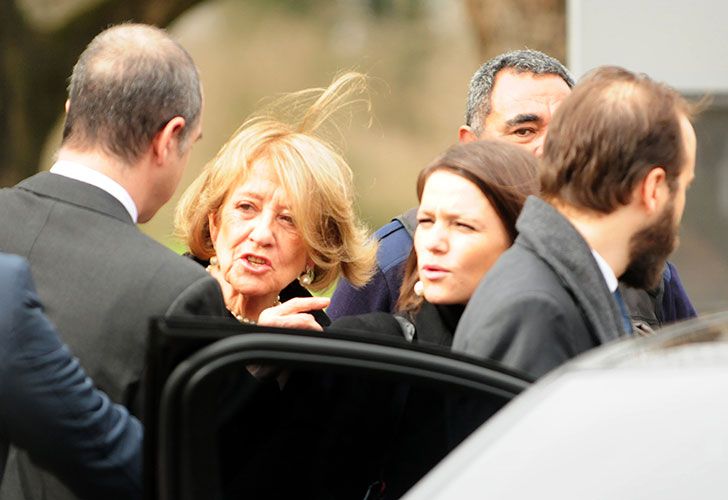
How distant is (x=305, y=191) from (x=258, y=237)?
17 centimetres

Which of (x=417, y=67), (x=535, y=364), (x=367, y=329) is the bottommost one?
(x=417, y=67)

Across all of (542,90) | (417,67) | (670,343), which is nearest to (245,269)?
(542,90)

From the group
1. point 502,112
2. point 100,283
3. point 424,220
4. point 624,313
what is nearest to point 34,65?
point 502,112

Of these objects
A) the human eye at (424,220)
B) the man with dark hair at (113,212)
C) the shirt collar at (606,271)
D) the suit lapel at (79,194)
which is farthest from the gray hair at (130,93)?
A: the shirt collar at (606,271)

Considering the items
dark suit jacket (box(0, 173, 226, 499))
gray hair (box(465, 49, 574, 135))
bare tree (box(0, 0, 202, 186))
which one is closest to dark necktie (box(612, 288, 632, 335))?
dark suit jacket (box(0, 173, 226, 499))

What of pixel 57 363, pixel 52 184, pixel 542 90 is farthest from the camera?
pixel 542 90

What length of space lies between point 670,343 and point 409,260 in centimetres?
202

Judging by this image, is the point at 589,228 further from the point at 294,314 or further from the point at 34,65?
the point at 34,65

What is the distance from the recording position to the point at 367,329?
12.6 ft

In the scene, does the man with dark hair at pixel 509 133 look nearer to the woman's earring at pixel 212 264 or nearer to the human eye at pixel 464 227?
the woman's earring at pixel 212 264

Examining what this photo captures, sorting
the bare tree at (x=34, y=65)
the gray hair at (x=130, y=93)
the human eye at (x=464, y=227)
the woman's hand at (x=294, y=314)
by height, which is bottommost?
the bare tree at (x=34, y=65)

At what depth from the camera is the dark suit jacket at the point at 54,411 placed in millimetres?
2857

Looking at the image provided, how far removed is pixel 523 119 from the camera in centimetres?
518

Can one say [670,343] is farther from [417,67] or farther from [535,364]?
[417,67]
